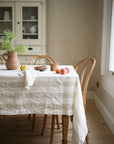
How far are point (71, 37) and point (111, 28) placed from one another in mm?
970

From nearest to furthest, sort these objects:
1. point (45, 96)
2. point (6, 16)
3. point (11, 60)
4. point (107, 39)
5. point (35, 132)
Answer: point (45, 96), point (11, 60), point (35, 132), point (107, 39), point (6, 16)

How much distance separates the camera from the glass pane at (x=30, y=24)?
111 inches

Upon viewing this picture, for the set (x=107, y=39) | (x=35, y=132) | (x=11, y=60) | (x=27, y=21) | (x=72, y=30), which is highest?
(x=27, y=21)

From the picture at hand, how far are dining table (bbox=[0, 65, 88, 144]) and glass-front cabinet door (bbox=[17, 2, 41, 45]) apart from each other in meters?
1.73

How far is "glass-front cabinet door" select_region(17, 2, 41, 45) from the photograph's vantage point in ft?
9.15

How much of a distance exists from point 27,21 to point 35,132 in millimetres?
1969

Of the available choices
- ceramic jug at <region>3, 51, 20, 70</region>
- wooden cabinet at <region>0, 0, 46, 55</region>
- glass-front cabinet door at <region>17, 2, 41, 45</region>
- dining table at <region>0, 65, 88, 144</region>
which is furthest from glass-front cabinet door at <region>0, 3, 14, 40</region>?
dining table at <region>0, 65, 88, 144</region>

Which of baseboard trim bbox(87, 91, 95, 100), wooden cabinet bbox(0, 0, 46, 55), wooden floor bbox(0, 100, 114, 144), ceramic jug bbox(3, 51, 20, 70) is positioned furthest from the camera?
baseboard trim bbox(87, 91, 95, 100)

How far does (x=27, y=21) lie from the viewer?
2844 millimetres

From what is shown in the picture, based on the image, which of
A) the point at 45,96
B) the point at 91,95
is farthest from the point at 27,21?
the point at 45,96

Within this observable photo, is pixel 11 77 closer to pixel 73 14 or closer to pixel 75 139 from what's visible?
pixel 75 139

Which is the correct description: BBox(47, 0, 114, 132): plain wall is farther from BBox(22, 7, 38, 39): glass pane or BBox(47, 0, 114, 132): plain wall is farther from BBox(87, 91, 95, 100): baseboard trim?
BBox(22, 7, 38, 39): glass pane

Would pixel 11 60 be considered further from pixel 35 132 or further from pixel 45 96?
pixel 35 132

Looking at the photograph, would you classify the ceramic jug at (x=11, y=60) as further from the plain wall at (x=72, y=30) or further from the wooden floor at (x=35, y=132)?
the plain wall at (x=72, y=30)
